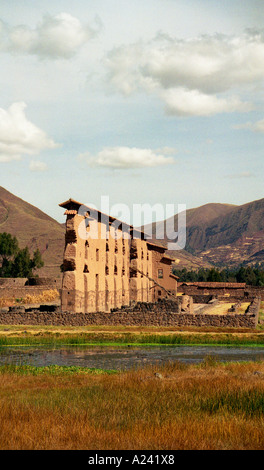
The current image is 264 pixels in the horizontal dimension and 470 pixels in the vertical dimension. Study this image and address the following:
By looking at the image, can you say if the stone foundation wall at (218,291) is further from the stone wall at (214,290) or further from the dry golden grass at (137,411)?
the dry golden grass at (137,411)

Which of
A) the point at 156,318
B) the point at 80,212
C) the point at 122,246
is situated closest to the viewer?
the point at 156,318

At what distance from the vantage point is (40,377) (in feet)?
61.9

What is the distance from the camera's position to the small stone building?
44094 mm

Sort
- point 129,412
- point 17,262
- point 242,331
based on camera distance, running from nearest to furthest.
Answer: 1. point 129,412
2. point 242,331
3. point 17,262

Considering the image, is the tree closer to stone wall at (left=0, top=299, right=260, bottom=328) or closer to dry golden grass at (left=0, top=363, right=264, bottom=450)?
stone wall at (left=0, top=299, right=260, bottom=328)

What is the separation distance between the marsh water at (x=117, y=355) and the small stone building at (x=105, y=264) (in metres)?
14.3

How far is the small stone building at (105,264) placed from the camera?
44094 millimetres

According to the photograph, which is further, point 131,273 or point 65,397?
point 131,273

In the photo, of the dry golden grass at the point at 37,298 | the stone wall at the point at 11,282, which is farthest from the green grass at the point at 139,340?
the stone wall at the point at 11,282

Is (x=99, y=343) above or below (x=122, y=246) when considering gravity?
below

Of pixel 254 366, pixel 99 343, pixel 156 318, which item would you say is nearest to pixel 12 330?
pixel 99 343

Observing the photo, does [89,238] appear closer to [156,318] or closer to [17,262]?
[156,318]

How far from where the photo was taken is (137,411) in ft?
39.1

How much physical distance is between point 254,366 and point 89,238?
28867 mm
